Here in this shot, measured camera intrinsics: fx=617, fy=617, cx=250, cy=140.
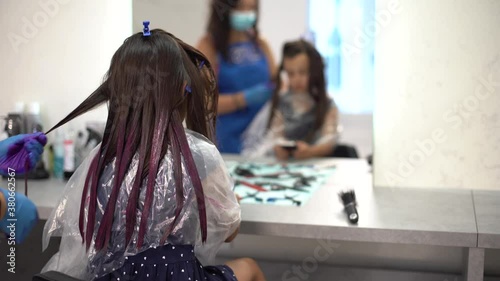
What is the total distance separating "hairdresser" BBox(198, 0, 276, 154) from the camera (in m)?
3.40

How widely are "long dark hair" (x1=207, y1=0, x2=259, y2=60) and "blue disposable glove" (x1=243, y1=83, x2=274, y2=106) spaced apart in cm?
25

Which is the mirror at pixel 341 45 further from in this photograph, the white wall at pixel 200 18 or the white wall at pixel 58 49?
the white wall at pixel 58 49

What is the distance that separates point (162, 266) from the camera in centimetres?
133

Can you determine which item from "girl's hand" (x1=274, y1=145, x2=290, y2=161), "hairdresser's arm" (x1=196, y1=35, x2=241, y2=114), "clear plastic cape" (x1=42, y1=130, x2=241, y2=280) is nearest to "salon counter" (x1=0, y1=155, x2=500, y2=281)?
"clear plastic cape" (x1=42, y1=130, x2=241, y2=280)

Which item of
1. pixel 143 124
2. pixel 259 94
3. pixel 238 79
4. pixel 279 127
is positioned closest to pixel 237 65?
pixel 238 79

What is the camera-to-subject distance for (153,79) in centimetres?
135

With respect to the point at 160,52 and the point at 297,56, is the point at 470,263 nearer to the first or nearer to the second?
the point at 160,52

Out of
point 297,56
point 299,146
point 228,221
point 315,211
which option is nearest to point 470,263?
point 315,211

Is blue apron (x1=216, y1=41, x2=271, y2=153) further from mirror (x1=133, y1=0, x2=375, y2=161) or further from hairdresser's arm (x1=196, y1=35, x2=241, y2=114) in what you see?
mirror (x1=133, y1=0, x2=375, y2=161)

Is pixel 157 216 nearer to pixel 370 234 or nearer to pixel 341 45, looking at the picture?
pixel 370 234

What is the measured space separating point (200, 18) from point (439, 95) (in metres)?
1.81

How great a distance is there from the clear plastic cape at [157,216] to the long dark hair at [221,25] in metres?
2.02

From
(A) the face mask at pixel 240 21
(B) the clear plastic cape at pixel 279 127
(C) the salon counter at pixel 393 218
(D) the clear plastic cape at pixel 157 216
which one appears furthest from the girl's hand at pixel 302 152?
(D) the clear plastic cape at pixel 157 216

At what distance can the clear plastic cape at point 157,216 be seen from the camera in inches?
52.5
